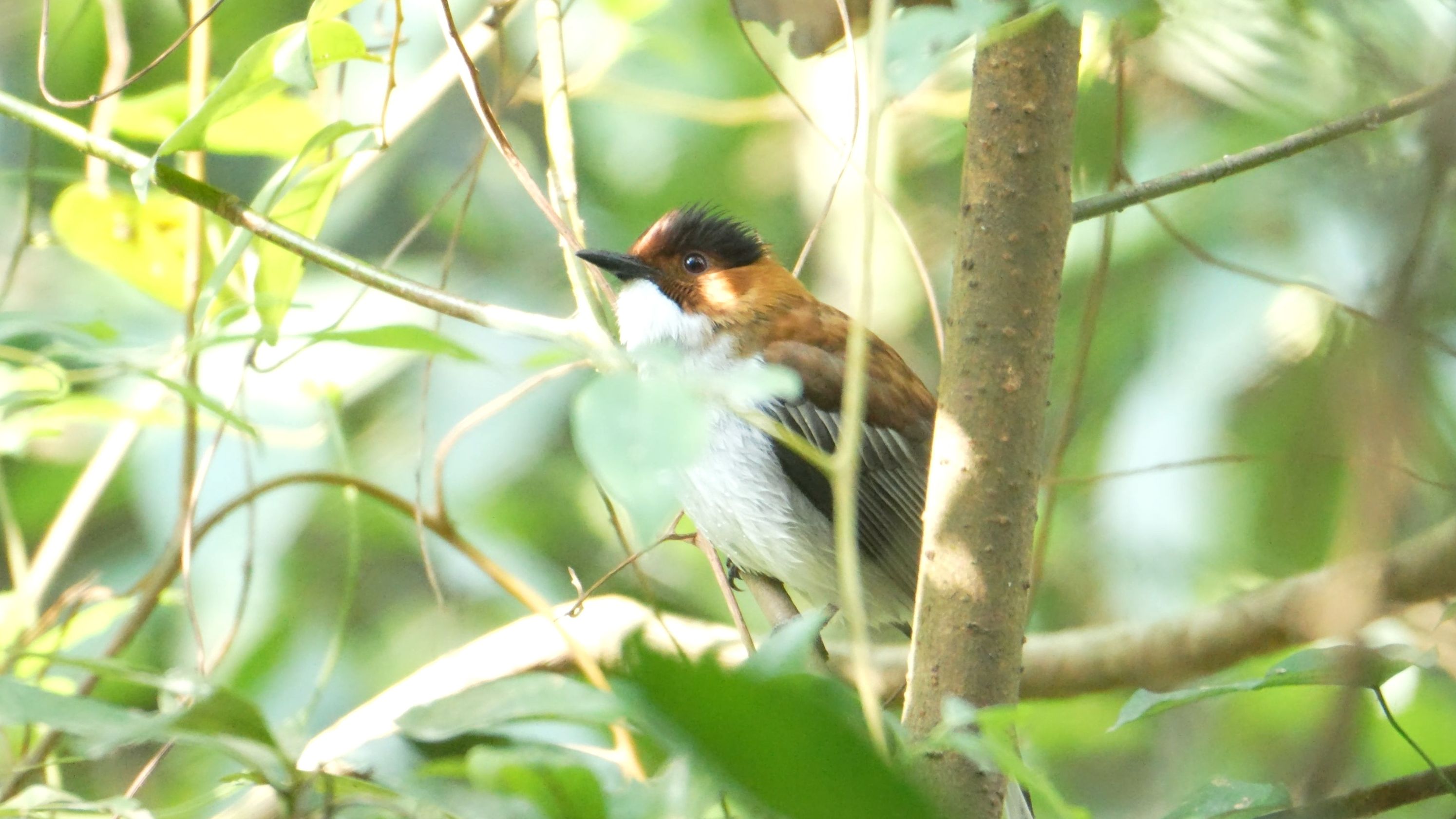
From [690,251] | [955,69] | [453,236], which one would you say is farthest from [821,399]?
[955,69]

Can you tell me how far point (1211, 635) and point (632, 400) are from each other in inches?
79.9

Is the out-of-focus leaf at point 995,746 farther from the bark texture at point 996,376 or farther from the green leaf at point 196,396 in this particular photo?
the green leaf at point 196,396

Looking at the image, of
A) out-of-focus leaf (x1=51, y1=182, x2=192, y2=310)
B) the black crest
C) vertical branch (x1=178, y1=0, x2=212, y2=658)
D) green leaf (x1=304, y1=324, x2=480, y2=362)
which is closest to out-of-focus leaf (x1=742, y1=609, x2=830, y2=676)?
green leaf (x1=304, y1=324, x2=480, y2=362)

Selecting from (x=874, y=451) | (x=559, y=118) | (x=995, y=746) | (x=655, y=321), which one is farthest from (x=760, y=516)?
(x=995, y=746)

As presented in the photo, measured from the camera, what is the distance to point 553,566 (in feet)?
13.7

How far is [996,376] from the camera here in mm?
1342

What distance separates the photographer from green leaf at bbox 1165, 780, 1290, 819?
1227 mm

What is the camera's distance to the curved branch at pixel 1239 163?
4.06 ft

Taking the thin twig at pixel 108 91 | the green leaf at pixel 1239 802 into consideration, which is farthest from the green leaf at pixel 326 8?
the green leaf at pixel 1239 802

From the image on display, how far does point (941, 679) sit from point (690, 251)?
1.90 m

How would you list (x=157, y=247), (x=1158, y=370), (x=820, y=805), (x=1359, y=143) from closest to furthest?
(x=820, y=805) < (x=1359, y=143) < (x=157, y=247) < (x=1158, y=370)

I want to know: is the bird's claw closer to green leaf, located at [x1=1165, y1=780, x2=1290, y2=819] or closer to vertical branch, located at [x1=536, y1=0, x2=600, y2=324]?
vertical branch, located at [x1=536, y1=0, x2=600, y2=324]

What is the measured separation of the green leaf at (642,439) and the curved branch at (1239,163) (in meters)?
0.84

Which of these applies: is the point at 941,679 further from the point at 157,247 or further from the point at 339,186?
the point at 157,247
